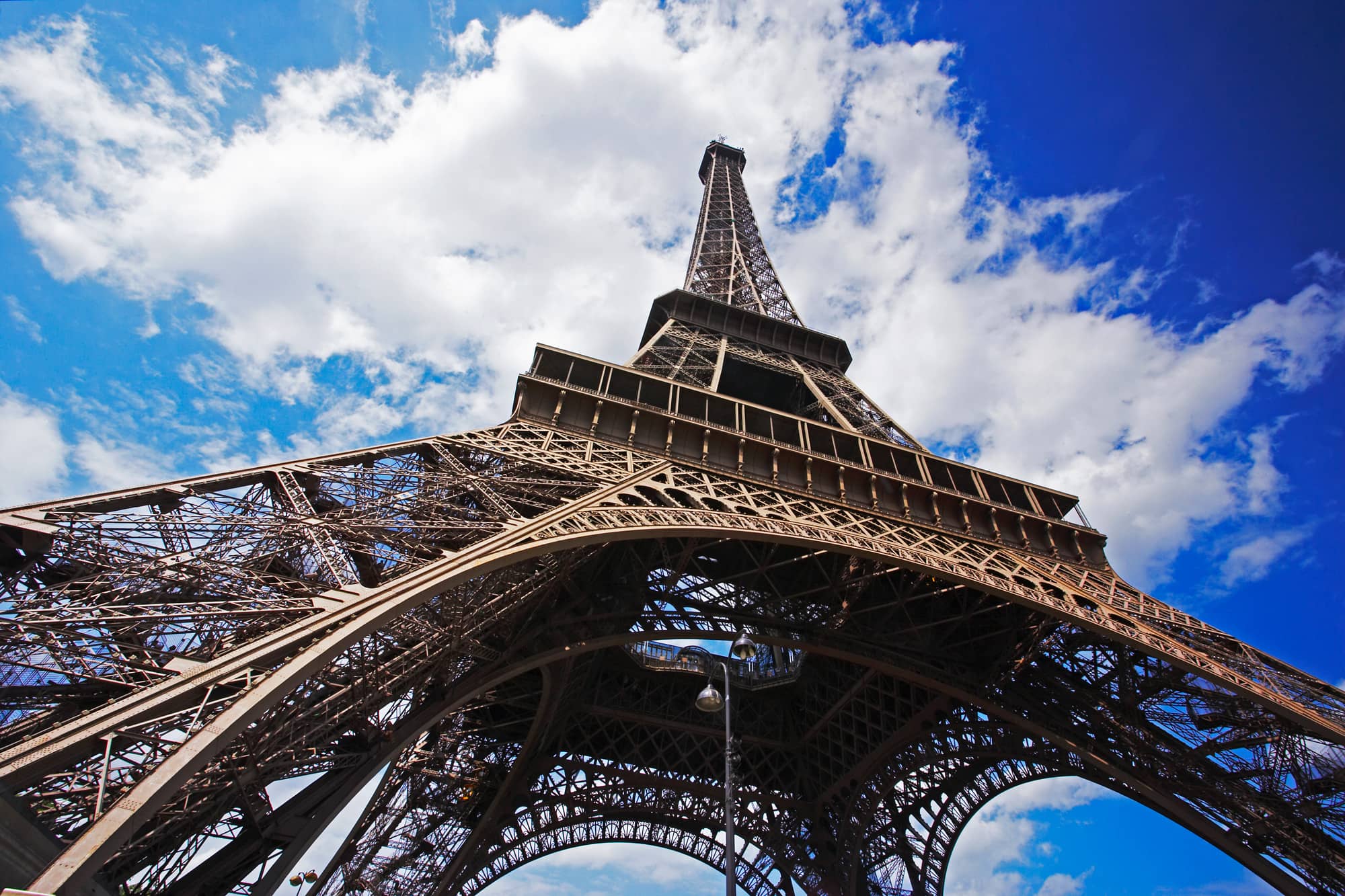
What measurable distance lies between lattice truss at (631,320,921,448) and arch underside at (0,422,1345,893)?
285 inches

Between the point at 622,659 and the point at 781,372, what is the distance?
520 inches

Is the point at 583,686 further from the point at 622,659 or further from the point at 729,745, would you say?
the point at 729,745

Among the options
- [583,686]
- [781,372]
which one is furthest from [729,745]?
[781,372]

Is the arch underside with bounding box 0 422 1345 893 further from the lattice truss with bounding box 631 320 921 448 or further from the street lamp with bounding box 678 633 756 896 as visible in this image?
the lattice truss with bounding box 631 320 921 448

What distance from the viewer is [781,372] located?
32031 millimetres

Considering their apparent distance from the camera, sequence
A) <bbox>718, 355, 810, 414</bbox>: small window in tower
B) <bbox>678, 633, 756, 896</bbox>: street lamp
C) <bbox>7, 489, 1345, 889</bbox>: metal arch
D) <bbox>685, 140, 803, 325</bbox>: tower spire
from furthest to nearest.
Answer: <bbox>685, 140, 803, 325</bbox>: tower spire < <bbox>718, 355, 810, 414</bbox>: small window in tower < <bbox>678, 633, 756, 896</bbox>: street lamp < <bbox>7, 489, 1345, 889</bbox>: metal arch

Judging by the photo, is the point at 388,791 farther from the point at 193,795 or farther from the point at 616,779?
the point at 193,795

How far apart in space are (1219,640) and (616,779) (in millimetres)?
19660

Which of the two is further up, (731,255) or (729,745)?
(731,255)

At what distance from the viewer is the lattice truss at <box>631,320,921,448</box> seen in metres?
26.1

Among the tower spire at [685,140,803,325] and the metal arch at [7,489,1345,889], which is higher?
the tower spire at [685,140,803,325]


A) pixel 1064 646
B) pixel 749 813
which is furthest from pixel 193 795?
pixel 749 813

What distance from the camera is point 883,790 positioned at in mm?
25547

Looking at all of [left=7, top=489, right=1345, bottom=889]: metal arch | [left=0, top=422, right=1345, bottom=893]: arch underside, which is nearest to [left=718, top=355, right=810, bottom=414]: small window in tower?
[left=0, top=422, right=1345, bottom=893]: arch underside
